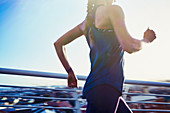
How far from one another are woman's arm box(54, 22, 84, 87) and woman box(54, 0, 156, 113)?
0.17 metres

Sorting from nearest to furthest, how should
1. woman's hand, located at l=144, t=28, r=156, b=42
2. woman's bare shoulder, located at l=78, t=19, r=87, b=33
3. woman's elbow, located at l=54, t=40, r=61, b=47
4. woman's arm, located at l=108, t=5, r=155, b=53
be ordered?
woman's arm, located at l=108, t=5, r=155, b=53 → woman's hand, located at l=144, t=28, r=156, b=42 → woman's bare shoulder, located at l=78, t=19, r=87, b=33 → woman's elbow, located at l=54, t=40, r=61, b=47

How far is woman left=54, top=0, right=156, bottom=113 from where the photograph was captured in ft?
2.96

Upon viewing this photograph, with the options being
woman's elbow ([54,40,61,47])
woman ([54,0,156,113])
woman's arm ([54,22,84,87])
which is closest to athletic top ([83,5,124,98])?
woman ([54,0,156,113])

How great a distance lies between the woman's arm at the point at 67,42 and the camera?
1275 mm

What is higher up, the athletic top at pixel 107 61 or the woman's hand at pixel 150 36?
the woman's hand at pixel 150 36

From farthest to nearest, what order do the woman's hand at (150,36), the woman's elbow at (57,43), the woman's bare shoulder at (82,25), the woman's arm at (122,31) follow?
the woman's elbow at (57,43), the woman's bare shoulder at (82,25), the woman's hand at (150,36), the woman's arm at (122,31)

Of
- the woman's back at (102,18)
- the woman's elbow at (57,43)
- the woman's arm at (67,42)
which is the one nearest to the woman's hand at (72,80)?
the woman's arm at (67,42)

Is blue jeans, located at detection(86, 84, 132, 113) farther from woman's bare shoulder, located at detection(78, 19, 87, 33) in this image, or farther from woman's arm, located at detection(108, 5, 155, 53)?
woman's bare shoulder, located at detection(78, 19, 87, 33)

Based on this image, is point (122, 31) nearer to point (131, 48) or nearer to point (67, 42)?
point (131, 48)

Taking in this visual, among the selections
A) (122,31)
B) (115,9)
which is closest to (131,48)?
(122,31)

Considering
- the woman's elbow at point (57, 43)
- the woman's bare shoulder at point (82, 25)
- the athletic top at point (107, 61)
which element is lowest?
the athletic top at point (107, 61)

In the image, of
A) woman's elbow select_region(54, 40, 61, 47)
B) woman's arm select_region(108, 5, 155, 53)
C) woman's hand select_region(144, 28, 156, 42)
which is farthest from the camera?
woman's elbow select_region(54, 40, 61, 47)

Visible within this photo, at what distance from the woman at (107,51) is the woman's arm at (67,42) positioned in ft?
0.57

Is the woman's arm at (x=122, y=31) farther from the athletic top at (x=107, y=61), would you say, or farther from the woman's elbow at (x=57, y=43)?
the woman's elbow at (x=57, y=43)
